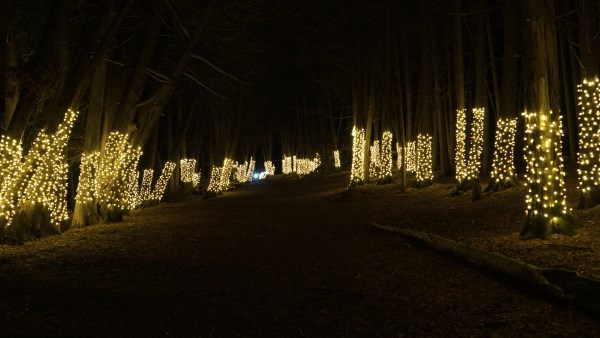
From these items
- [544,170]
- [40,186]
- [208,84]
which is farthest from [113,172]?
[544,170]

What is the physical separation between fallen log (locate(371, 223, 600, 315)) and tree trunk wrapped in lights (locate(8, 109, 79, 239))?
9327mm

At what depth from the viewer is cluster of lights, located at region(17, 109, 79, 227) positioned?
1197 cm

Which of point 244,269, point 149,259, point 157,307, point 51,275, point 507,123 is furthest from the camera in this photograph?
point 507,123

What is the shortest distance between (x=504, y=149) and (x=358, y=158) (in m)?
11.5

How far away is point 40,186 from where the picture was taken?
483 inches

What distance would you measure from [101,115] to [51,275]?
9.44 m

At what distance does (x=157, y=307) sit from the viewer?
619cm

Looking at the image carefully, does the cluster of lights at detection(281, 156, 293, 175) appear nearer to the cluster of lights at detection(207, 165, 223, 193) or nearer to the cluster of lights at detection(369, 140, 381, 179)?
the cluster of lights at detection(207, 165, 223, 193)

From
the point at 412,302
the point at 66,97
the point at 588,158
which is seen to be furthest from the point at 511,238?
the point at 66,97

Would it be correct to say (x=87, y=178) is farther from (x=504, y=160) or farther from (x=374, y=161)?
(x=374, y=161)

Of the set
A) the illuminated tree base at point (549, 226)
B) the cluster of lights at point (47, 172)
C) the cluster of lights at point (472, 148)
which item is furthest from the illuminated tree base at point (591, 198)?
the cluster of lights at point (47, 172)

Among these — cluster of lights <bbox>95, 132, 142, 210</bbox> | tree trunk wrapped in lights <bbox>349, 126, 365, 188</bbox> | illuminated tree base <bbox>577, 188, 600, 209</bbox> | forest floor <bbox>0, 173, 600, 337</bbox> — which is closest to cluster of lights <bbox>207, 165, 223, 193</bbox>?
tree trunk wrapped in lights <bbox>349, 126, 365, 188</bbox>

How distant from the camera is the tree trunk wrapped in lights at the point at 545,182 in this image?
855cm

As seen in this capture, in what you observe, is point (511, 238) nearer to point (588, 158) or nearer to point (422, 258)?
point (422, 258)
